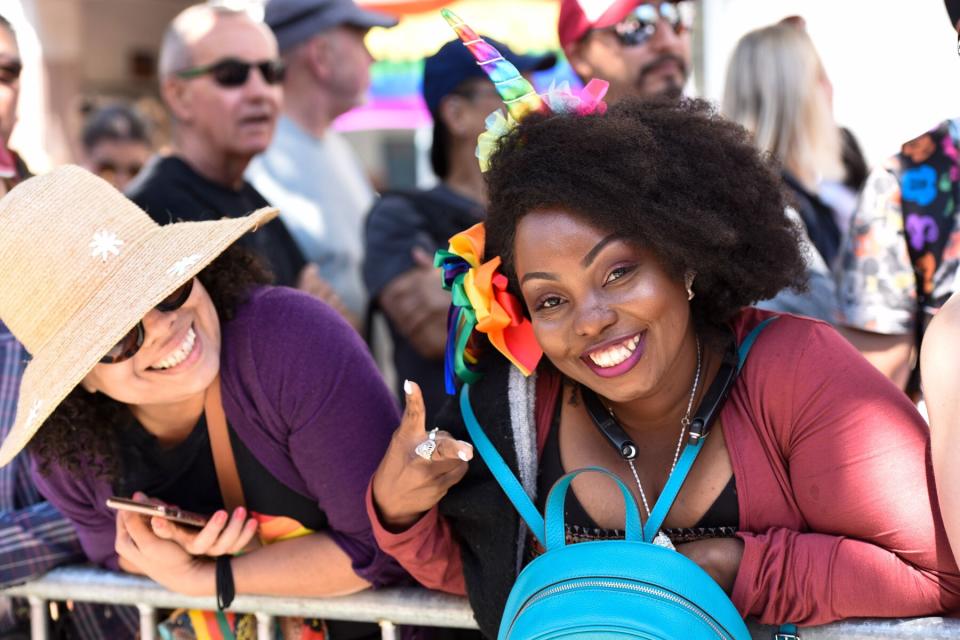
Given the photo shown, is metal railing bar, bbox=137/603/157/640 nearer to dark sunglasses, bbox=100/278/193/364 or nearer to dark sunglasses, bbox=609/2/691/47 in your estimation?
dark sunglasses, bbox=100/278/193/364

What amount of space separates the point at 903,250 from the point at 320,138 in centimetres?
294

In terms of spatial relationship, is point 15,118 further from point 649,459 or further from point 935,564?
point 935,564

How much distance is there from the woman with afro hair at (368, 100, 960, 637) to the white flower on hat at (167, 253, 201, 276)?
0.62 metres

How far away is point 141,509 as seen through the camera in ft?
8.09

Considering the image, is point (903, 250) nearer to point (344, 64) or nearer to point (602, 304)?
point (602, 304)

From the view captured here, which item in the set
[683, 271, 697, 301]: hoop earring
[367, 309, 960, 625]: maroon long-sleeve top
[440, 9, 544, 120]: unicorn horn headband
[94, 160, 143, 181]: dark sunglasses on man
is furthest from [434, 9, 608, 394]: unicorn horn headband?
[94, 160, 143, 181]: dark sunglasses on man

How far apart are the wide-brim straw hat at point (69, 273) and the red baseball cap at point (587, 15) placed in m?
1.82

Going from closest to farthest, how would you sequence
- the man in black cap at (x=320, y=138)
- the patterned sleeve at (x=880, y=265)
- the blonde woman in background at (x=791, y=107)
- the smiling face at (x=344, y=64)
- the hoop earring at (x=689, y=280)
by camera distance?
the hoop earring at (x=689, y=280), the patterned sleeve at (x=880, y=265), the blonde woman in background at (x=791, y=107), the man in black cap at (x=320, y=138), the smiling face at (x=344, y=64)

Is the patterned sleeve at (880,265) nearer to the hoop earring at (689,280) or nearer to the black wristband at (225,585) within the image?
the hoop earring at (689,280)

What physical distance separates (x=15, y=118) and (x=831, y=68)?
5.63 metres

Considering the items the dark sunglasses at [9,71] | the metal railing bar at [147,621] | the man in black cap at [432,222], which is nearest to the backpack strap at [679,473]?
the metal railing bar at [147,621]

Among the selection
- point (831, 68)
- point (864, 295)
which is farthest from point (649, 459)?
point (831, 68)

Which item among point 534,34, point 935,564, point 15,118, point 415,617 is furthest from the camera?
point 534,34

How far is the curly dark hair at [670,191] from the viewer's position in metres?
2.10
